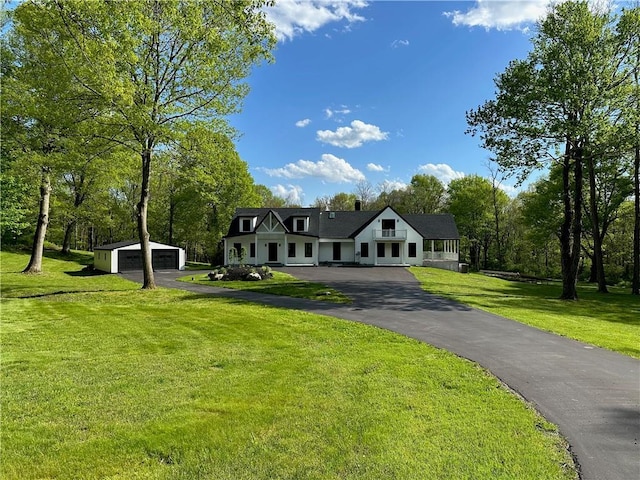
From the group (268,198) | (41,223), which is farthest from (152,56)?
(268,198)

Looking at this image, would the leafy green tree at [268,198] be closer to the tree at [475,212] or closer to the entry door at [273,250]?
the entry door at [273,250]

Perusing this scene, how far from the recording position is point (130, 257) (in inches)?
1280

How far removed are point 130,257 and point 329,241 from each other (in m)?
17.7

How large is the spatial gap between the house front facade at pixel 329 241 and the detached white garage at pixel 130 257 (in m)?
5.67

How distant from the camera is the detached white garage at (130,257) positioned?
31.1 meters

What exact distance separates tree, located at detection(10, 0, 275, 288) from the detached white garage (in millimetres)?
14441

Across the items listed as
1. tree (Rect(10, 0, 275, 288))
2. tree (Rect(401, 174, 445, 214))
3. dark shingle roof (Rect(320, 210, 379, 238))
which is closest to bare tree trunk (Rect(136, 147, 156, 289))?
tree (Rect(10, 0, 275, 288))

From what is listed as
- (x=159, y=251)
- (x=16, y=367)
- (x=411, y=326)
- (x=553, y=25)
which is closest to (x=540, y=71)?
(x=553, y=25)

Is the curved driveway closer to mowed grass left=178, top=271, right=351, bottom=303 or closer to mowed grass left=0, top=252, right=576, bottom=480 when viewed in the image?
mowed grass left=0, top=252, right=576, bottom=480

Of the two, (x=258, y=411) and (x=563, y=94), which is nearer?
(x=258, y=411)

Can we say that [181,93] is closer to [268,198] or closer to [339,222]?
[339,222]

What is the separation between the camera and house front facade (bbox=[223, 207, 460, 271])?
1535 inches

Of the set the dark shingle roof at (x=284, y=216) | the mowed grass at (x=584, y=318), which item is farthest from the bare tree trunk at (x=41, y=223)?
the mowed grass at (x=584, y=318)

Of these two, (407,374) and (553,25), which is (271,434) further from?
(553,25)
